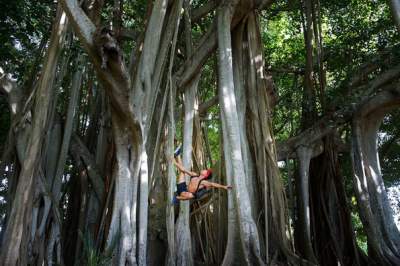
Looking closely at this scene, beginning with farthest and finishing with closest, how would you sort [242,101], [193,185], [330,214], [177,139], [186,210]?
[330,214] → [177,139] → [242,101] → [186,210] → [193,185]

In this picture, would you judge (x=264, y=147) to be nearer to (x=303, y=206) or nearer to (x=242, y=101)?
(x=242, y=101)

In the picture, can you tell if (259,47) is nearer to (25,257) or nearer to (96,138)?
(96,138)

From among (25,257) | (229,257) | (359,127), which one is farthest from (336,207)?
(25,257)

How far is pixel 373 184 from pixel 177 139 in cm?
244

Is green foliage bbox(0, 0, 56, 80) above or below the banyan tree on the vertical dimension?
above

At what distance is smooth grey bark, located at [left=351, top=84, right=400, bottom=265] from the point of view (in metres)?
5.17

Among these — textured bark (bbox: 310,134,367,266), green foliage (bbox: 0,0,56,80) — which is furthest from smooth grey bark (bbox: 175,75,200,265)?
textured bark (bbox: 310,134,367,266)

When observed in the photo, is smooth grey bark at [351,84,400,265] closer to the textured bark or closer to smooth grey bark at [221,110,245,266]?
the textured bark

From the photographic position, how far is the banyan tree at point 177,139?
12.7 feet

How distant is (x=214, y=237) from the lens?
480 cm

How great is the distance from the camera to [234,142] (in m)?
4.15

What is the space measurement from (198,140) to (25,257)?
2.13 m

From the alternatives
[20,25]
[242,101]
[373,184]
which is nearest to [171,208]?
[242,101]

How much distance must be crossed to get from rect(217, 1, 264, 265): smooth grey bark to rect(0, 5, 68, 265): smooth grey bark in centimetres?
159
